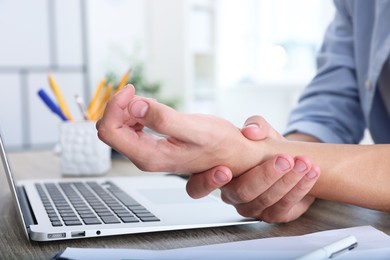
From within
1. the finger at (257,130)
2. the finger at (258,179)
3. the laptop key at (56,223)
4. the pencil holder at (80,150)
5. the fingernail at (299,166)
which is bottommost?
the pencil holder at (80,150)

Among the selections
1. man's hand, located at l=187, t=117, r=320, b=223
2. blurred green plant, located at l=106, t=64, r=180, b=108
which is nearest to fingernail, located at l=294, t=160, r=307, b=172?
man's hand, located at l=187, t=117, r=320, b=223

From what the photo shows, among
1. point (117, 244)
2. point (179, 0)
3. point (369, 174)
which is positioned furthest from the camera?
point (179, 0)

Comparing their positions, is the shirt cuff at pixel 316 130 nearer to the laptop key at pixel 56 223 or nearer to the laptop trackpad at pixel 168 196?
the laptop trackpad at pixel 168 196

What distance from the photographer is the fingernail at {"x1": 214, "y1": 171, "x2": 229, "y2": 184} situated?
0.57 metres

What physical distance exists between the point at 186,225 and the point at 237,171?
0.26 ft

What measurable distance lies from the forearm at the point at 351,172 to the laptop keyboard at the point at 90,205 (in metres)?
0.18

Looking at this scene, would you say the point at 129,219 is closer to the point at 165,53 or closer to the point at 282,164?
the point at 282,164

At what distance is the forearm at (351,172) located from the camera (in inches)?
24.9

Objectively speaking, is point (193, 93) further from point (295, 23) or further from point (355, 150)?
point (355, 150)

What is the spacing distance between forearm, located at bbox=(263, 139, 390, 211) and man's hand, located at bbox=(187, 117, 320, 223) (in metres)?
0.05

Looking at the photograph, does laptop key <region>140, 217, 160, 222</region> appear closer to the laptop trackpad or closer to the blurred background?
the laptop trackpad

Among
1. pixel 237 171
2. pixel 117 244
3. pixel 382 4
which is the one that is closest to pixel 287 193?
pixel 237 171

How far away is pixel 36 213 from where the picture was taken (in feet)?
1.99

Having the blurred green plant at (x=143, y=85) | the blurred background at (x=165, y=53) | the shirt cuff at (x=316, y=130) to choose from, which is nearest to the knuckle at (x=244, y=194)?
the shirt cuff at (x=316, y=130)
